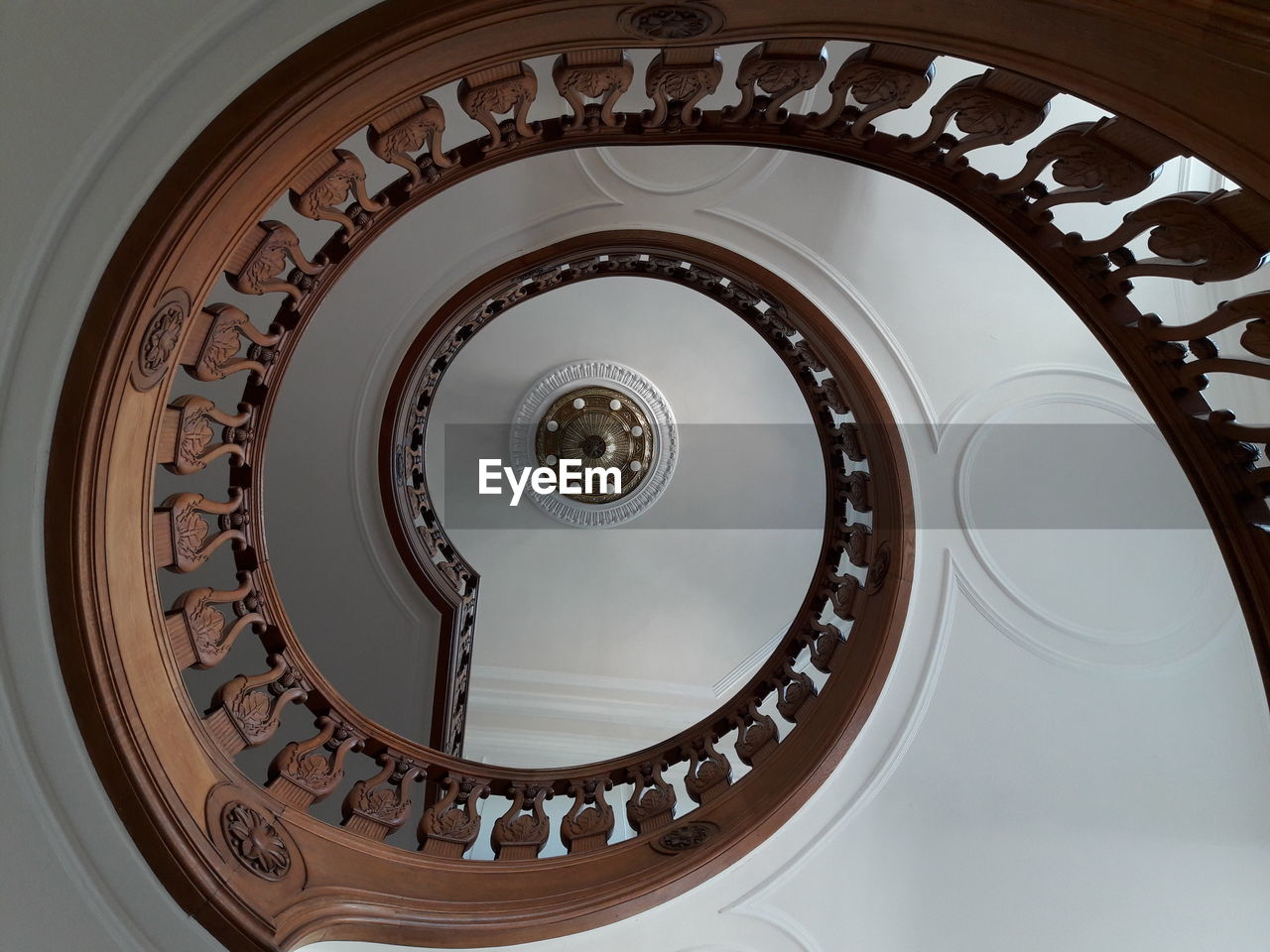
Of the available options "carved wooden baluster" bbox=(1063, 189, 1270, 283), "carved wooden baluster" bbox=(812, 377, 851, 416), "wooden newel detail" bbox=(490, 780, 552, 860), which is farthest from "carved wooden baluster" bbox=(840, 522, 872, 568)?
"carved wooden baluster" bbox=(1063, 189, 1270, 283)

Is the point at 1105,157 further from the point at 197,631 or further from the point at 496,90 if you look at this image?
the point at 197,631

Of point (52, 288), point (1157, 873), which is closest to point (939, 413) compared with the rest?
point (1157, 873)

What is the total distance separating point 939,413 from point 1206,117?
8.88 feet

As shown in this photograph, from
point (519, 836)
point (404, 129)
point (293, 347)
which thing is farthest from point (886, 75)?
point (519, 836)

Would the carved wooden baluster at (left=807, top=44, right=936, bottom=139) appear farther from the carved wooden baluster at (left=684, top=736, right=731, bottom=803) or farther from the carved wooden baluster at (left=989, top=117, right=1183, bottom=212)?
the carved wooden baluster at (left=684, top=736, right=731, bottom=803)

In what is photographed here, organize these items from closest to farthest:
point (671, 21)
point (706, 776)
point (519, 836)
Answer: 1. point (671, 21)
2. point (519, 836)
3. point (706, 776)

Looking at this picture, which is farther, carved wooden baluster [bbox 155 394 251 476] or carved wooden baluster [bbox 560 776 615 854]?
carved wooden baluster [bbox 560 776 615 854]

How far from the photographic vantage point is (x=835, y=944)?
365cm

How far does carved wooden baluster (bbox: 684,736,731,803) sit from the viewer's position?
3689 mm

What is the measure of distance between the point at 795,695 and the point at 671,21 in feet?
10.2

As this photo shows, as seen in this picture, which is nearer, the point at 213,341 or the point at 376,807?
the point at 213,341

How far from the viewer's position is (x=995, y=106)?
6.66ft

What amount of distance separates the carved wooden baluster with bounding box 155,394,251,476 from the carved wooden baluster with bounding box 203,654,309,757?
2.22 feet

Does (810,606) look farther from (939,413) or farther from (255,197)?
(255,197)
